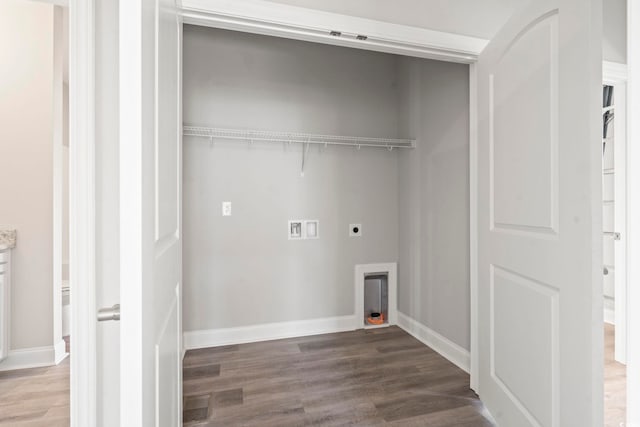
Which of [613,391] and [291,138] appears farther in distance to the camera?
[291,138]

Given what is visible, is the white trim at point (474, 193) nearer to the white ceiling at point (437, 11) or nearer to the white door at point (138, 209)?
the white ceiling at point (437, 11)

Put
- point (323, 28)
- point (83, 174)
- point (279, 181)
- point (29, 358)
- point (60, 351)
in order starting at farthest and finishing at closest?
1. point (279, 181)
2. point (60, 351)
3. point (29, 358)
4. point (323, 28)
5. point (83, 174)

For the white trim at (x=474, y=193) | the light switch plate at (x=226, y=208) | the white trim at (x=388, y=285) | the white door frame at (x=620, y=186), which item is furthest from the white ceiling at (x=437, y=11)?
the white trim at (x=388, y=285)

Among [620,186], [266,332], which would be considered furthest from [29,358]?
[620,186]

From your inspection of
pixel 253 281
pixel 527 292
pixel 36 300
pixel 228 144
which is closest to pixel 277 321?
pixel 253 281

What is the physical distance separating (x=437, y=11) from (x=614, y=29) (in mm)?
1166

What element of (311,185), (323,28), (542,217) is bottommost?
(542,217)

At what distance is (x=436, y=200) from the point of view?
248cm

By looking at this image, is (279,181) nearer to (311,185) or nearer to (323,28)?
(311,185)

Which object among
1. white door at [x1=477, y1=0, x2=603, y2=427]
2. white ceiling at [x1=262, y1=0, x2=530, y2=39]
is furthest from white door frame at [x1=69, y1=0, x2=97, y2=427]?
white door at [x1=477, y1=0, x2=603, y2=427]

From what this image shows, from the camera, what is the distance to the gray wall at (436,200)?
221 centimetres

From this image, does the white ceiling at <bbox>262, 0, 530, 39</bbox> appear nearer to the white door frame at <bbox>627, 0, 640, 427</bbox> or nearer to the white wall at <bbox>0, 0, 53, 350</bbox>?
the white door frame at <bbox>627, 0, 640, 427</bbox>

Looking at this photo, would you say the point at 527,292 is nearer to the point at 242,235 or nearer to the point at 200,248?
the point at 242,235

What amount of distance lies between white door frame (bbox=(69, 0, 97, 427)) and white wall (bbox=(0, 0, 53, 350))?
178 cm
